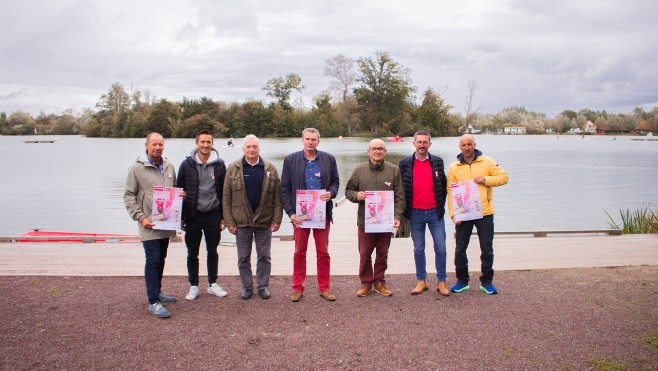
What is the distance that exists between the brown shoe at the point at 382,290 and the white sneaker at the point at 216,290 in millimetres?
1831

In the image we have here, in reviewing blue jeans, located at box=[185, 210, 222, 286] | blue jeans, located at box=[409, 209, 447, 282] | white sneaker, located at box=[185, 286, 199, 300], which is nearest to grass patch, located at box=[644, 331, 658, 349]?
blue jeans, located at box=[409, 209, 447, 282]

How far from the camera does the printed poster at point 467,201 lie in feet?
20.4

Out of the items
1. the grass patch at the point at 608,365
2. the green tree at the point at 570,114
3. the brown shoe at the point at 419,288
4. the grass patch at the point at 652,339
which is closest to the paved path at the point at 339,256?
the brown shoe at the point at 419,288

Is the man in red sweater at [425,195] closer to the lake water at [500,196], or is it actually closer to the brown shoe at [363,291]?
the brown shoe at [363,291]

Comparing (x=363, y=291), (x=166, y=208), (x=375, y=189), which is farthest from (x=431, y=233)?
(x=166, y=208)

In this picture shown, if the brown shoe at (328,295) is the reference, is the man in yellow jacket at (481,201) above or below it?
above

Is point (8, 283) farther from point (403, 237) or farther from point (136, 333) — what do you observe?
point (403, 237)

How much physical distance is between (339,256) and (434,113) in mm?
74805

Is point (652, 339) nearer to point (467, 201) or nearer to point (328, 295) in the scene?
point (467, 201)

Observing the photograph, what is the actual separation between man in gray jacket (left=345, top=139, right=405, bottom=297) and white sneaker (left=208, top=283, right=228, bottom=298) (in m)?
1.62

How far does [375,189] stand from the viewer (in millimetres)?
6309

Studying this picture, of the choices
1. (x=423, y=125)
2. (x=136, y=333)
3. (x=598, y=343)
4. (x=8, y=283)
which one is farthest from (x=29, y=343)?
(x=423, y=125)

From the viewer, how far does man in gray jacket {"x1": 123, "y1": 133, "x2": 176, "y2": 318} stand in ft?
18.7

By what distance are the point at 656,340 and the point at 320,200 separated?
11.7 feet
